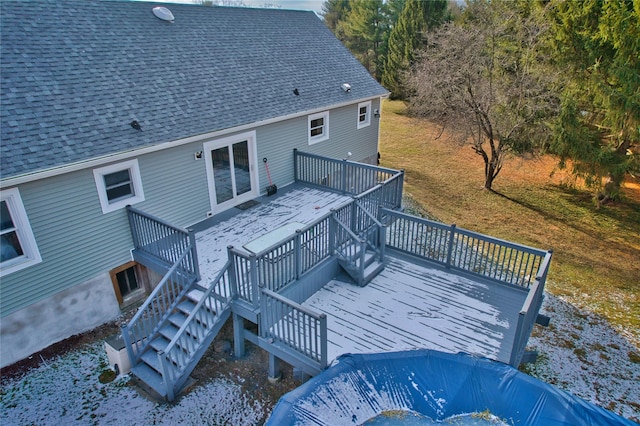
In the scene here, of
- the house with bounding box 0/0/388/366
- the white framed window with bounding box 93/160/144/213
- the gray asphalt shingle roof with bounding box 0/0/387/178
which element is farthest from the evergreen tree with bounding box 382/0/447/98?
the white framed window with bounding box 93/160/144/213

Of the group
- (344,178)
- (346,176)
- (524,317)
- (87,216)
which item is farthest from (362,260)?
(87,216)

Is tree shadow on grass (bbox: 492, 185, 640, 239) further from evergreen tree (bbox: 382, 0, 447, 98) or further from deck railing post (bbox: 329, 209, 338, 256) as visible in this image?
evergreen tree (bbox: 382, 0, 447, 98)

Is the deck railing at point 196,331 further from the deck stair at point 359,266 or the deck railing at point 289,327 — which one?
the deck stair at point 359,266

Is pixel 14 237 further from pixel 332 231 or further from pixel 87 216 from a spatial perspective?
pixel 332 231

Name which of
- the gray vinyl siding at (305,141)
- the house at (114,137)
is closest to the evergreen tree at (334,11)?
the gray vinyl siding at (305,141)

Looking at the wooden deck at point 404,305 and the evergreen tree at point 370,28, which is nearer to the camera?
the wooden deck at point 404,305

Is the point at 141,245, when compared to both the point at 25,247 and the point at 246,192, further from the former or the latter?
the point at 246,192

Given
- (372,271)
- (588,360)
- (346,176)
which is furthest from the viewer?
(346,176)
